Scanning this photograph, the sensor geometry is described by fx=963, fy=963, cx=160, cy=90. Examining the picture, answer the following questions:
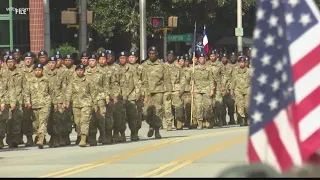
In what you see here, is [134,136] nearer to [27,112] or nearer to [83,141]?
[83,141]

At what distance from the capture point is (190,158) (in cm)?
1568

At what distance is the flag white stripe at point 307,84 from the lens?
6.45 m

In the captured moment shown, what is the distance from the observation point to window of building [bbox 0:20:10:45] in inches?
1731

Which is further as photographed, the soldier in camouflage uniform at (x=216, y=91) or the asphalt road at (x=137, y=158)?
the soldier in camouflage uniform at (x=216, y=91)

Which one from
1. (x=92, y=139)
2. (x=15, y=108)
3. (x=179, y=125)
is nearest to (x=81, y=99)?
(x=92, y=139)

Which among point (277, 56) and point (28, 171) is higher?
point (277, 56)

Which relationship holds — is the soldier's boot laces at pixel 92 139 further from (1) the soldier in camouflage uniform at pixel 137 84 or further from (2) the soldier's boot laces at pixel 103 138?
(1) the soldier in camouflage uniform at pixel 137 84

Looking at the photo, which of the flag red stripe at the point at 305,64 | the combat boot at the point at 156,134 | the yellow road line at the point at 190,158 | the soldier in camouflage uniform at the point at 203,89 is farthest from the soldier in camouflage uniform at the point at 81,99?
the flag red stripe at the point at 305,64

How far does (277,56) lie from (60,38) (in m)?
43.3

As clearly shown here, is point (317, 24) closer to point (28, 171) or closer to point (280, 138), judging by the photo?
point (280, 138)

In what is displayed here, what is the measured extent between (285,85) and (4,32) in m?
38.5

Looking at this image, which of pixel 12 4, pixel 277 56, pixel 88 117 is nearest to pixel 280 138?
pixel 277 56

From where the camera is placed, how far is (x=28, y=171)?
46.6ft

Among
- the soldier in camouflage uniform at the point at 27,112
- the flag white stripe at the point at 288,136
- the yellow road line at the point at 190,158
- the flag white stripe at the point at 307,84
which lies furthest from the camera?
the soldier in camouflage uniform at the point at 27,112
